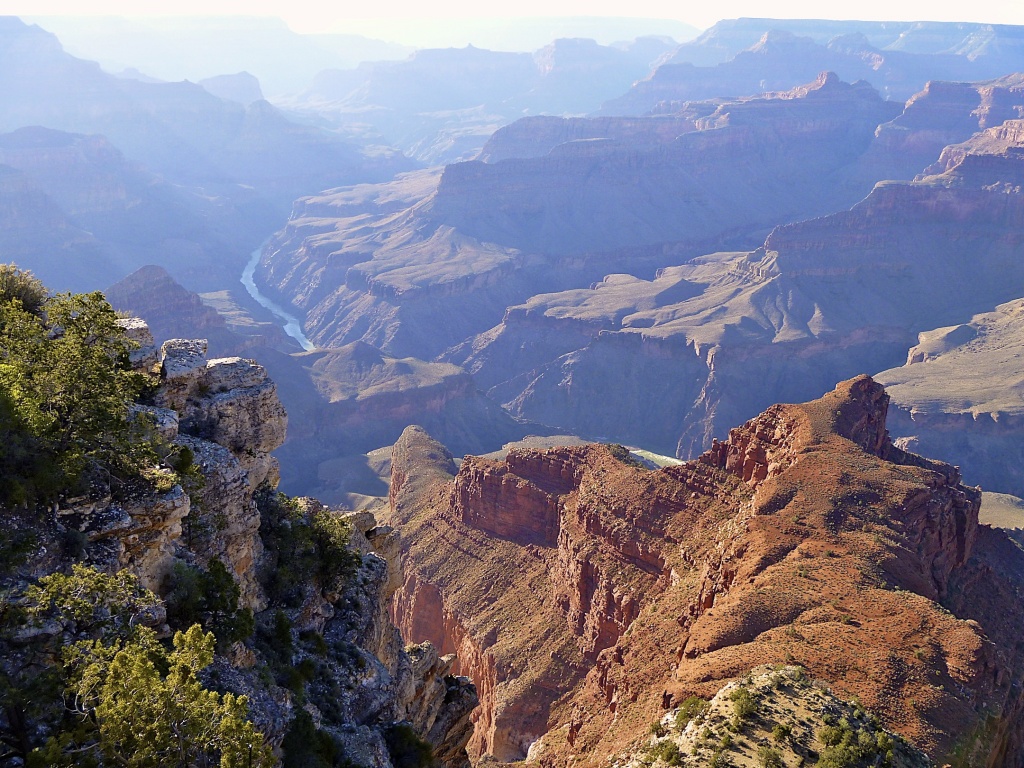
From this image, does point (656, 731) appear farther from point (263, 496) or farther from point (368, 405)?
point (368, 405)

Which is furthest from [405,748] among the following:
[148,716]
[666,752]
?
[148,716]

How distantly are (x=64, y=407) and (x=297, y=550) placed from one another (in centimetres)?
1026

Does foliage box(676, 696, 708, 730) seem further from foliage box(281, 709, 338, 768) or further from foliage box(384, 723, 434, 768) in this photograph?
foliage box(281, 709, 338, 768)

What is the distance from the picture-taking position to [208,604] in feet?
74.8

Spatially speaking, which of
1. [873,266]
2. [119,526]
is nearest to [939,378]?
[873,266]

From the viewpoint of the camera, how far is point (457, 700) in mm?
33750

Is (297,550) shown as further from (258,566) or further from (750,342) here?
(750,342)

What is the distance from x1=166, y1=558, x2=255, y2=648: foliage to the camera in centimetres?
2211

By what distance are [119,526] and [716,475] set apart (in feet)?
130

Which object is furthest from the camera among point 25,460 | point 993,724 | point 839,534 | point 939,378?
point 939,378

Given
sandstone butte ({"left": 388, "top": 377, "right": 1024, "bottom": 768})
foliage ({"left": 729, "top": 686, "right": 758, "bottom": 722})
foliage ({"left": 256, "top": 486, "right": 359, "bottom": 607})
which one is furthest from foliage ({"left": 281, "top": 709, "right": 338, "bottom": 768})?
sandstone butte ({"left": 388, "top": 377, "right": 1024, "bottom": 768})

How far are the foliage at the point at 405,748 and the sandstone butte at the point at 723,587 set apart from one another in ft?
38.5

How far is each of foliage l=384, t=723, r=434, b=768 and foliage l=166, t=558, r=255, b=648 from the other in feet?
19.8

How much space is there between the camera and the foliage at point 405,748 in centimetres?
2630
